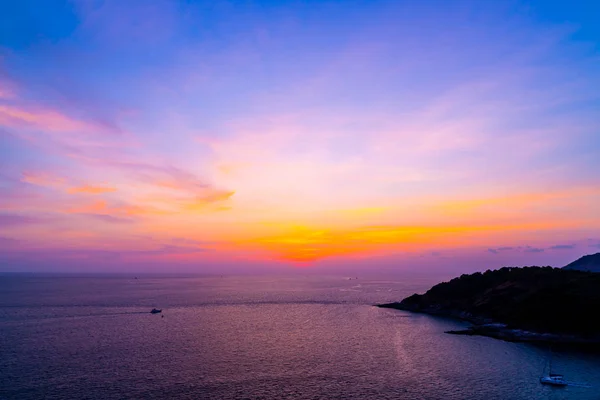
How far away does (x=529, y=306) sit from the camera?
113 m

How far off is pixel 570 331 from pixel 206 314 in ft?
382

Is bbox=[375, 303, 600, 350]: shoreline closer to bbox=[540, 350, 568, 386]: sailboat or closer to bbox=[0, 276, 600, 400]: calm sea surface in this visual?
bbox=[0, 276, 600, 400]: calm sea surface

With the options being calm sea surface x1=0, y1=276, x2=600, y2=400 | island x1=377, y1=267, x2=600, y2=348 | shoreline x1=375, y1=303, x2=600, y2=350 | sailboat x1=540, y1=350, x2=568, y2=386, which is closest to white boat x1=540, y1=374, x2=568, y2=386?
sailboat x1=540, y1=350, x2=568, y2=386

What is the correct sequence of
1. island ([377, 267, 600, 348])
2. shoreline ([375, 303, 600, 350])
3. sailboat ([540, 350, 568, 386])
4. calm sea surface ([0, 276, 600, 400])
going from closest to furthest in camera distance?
calm sea surface ([0, 276, 600, 400]) → sailboat ([540, 350, 568, 386]) → shoreline ([375, 303, 600, 350]) → island ([377, 267, 600, 348])

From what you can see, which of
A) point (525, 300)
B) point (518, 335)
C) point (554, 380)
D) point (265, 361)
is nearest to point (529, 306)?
point (525, 300)

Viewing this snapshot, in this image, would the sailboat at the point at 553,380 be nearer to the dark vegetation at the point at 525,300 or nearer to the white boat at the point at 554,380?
the white boat at the point at 554,380

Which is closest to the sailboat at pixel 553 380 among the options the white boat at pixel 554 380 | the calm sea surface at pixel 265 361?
the white boat at pixel 554 380

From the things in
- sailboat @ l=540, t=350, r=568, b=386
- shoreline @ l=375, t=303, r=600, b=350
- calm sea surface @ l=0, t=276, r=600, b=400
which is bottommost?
calm sea surface @ l=0, t=276, r=600, b=400

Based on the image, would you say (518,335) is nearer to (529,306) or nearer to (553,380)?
(529,306)

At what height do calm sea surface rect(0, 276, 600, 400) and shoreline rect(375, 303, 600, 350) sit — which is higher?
shoreline rect(375, 303, 600, 350)

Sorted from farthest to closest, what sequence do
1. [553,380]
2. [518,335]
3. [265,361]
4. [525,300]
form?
[525,300]
[518,335]
[265,361]
[553,380]

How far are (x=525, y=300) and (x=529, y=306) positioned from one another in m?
3.79

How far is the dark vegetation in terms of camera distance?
10106 centimetres

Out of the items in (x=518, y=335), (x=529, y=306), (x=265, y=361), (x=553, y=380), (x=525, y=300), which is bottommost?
(x=265, y=361)
